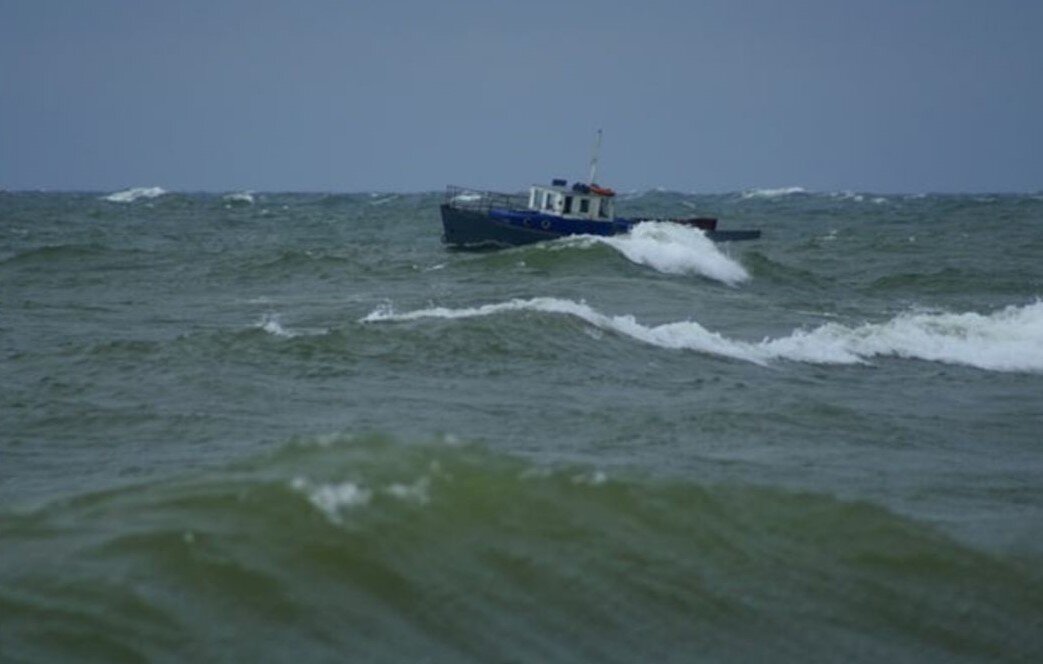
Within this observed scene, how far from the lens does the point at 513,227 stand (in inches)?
1506

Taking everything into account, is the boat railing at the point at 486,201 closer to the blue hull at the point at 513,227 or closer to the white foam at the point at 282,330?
the blue hull at the point at 513,227

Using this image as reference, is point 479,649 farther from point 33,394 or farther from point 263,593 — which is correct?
point 33,394

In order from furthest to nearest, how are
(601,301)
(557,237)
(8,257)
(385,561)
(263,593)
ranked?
(557,237) < (8,257) < (601,301) < (385,561) < (263,593)

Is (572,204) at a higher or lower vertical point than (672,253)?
higher

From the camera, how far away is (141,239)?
46500 millimetres

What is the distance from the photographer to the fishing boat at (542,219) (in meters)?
37.9

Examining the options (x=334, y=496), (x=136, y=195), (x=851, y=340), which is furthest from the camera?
(x=136, y=195)

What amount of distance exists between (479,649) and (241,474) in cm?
Answer: 252

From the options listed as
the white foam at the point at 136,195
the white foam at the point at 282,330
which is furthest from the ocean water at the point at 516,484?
the white foam at the point at 136,195

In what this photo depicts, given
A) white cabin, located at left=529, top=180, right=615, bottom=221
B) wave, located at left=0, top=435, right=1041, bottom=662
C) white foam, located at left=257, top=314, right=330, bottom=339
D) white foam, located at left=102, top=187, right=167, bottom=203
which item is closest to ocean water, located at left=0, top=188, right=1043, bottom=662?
wave, located at left=0, top=435, right=1041, bottom=662

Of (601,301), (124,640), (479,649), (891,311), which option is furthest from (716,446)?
(891,311)

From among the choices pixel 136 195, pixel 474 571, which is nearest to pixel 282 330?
pixel 474 571

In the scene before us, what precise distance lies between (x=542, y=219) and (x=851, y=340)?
19.8 meters

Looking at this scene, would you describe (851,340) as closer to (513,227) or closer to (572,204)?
(513,227)
